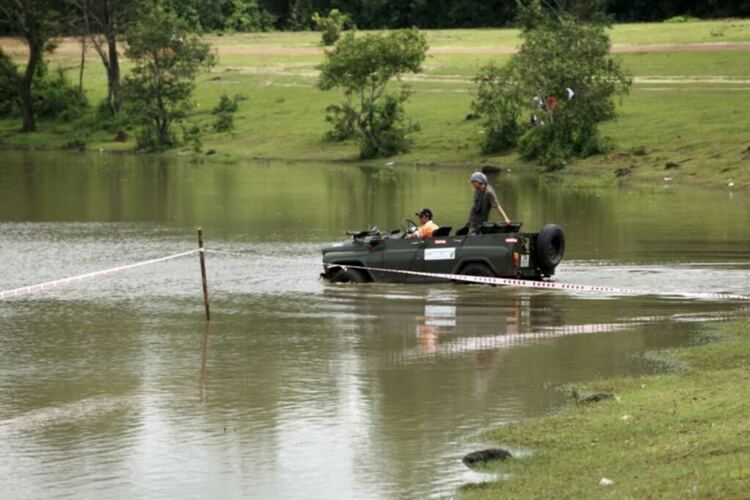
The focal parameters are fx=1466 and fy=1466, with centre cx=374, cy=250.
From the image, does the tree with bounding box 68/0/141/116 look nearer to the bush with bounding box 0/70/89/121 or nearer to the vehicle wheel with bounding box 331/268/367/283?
the bush with bounding box 0/70/89/121

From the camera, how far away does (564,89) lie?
52.5 meters

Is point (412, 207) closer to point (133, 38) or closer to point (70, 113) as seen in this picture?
point (133, 38)

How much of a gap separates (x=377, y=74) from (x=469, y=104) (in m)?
5.84

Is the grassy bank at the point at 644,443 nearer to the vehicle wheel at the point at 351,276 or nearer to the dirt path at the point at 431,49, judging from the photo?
the vehicle wheel at the point at 351,276

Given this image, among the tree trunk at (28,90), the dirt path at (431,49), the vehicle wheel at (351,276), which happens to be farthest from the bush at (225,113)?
the vehicle wheel at (351,276)

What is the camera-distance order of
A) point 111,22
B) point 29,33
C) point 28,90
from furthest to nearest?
1. point 28,90
2. point 29,33
3. point 111,22

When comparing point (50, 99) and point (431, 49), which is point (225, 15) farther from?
point (431, 49)

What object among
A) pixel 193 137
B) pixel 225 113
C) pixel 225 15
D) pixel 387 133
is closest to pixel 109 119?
pixel 225 113

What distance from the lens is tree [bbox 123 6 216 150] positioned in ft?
222

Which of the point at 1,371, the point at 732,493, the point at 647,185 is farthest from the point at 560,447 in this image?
the point at 647,185

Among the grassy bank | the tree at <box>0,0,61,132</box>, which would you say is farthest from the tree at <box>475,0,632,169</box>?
the grassy bank

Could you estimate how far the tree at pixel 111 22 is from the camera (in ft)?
255

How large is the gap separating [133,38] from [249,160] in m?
10.5

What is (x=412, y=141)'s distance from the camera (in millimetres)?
60438
